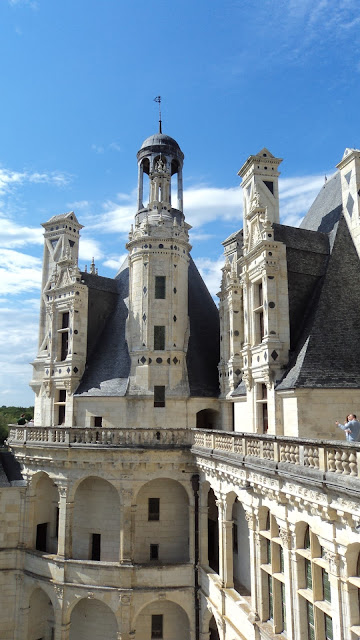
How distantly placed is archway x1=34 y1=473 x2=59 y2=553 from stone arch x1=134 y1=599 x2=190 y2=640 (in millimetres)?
6801

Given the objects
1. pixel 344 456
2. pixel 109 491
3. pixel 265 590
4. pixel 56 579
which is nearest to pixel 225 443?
pixel 265 590

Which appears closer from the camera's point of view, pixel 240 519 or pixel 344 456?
pixel 344 456

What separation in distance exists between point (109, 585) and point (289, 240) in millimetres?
19267

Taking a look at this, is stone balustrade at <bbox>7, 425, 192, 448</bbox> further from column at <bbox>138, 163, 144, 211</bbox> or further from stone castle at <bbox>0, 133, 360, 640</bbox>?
column at <bbox>138, 163, 144, 211</bbox>

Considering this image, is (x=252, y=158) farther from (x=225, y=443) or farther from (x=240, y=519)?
(x=240, y=519)

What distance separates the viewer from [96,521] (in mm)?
27391

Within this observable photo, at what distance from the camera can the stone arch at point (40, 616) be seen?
28125mm

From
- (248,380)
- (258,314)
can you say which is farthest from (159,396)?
(258,314)

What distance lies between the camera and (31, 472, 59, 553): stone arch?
96.8ft

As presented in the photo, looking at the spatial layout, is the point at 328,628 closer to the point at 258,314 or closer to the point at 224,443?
the point at 224,443

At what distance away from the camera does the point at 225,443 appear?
19156mm

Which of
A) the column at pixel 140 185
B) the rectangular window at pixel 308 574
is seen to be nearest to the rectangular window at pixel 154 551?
the rectangular window at pixel 308 574

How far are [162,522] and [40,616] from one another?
980 cm

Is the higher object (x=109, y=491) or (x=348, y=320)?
(x=348, y=320)
